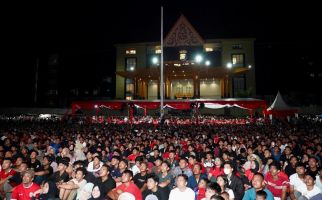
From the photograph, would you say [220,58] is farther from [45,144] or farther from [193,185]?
[193,185]

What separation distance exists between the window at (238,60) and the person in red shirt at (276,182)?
103ft

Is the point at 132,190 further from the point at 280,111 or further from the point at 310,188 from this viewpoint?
the point at 280,111

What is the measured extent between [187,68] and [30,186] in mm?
27578

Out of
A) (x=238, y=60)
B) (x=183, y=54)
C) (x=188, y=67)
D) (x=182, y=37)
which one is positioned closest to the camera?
(x=188, y=67)

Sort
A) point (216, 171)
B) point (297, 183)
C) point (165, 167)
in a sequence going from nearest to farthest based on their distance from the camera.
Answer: point (297, 183)
point (165, 167)
point (216, 171)

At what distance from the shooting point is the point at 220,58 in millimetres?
36750

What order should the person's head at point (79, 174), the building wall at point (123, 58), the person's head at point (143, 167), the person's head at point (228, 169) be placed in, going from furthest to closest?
the building wall at point (123, 58) < the person's head at point (143, 167) < the person's head at point (228, 169) < the person's head at point (79, 174)

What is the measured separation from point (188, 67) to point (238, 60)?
28.6 ft

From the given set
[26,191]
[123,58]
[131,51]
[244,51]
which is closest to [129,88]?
[123,58]

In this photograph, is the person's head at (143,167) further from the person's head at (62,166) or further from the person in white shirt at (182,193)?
the person's head at (62,166)

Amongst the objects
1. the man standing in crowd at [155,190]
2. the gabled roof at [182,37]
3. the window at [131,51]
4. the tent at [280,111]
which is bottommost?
the man standing in crowd at [155,190]

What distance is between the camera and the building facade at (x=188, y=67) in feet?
110

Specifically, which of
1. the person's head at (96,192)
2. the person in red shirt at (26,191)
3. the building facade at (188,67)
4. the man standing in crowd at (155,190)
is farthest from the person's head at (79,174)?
the building facade at (188,67)

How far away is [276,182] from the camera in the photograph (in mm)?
6633
